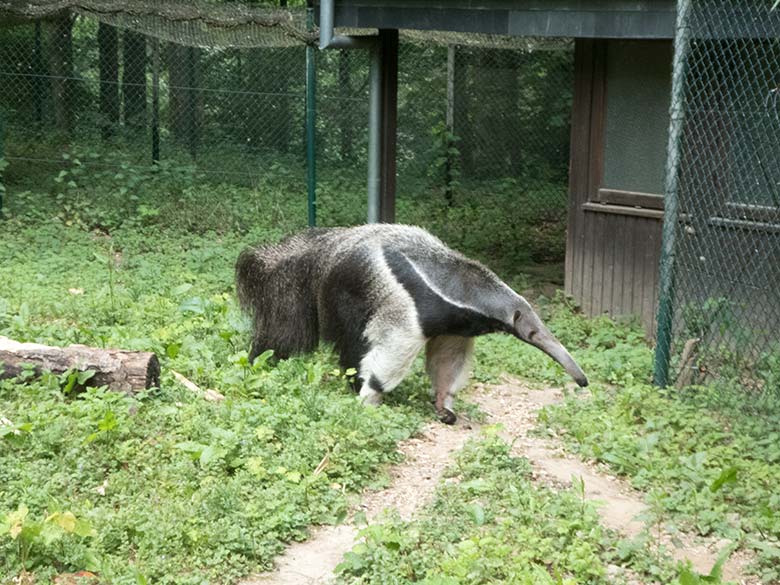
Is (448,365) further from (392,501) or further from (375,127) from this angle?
(375,127)

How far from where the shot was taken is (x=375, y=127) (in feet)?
34.1

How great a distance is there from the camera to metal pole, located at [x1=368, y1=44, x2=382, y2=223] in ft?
33.9

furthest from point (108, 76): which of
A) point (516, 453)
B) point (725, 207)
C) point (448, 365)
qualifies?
→ point (516, 453)

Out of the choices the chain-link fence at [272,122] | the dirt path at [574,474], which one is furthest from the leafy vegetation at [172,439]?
the chain-link fence at [272,122]

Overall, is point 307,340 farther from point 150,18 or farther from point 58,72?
point 58,72

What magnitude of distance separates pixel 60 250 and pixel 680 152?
6.50 m

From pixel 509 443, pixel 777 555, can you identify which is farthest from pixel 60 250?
pixel 777 555

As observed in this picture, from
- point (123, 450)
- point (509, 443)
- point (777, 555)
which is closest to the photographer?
point (777, 555)

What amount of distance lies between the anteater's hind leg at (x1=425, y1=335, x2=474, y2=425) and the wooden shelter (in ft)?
9.01

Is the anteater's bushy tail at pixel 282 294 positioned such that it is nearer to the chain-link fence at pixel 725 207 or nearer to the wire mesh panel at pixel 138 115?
the chain-link fence at pixel 725 207

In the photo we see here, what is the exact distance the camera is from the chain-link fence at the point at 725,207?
6.89 meters

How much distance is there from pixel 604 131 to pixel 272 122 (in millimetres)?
5533

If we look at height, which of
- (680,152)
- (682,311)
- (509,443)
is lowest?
Answer: (509,443)

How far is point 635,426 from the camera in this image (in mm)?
6473
